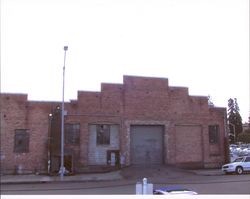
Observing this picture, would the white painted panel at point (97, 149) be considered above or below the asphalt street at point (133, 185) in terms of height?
above

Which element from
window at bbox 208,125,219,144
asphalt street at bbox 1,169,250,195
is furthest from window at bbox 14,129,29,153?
window at bbox 208,125,219,144

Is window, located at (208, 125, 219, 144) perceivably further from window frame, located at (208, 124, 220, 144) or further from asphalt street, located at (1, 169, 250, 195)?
asphalt street, located at (1, 169, 250, 195)

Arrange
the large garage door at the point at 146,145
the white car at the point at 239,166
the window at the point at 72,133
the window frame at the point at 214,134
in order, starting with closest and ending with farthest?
the white car at the point at 239,166 < the window at the point at 72,133 < the large garage door at the point at 146,145 < the window frame at the point at 214,134

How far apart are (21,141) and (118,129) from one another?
885 cm

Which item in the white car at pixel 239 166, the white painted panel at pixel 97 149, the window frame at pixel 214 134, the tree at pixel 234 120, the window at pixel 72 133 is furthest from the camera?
the tree at pixel 234 120

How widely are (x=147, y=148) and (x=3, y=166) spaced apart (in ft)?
43.5

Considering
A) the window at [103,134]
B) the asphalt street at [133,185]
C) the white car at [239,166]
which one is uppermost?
the window at [103,134]

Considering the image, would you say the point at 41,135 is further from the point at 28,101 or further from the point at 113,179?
the point at 113,179

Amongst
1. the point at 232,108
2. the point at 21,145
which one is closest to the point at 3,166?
the point at 21,145

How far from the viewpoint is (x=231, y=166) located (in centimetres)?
3297

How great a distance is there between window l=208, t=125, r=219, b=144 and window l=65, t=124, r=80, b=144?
44.2 feet

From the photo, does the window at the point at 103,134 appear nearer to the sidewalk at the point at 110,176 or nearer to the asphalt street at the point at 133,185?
the sidewalk at the point at 110,176

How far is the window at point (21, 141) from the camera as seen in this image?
3447 centimetres

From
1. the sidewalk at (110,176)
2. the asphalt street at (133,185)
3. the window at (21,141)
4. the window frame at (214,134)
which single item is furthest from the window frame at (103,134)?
the window frame at (214,134)
